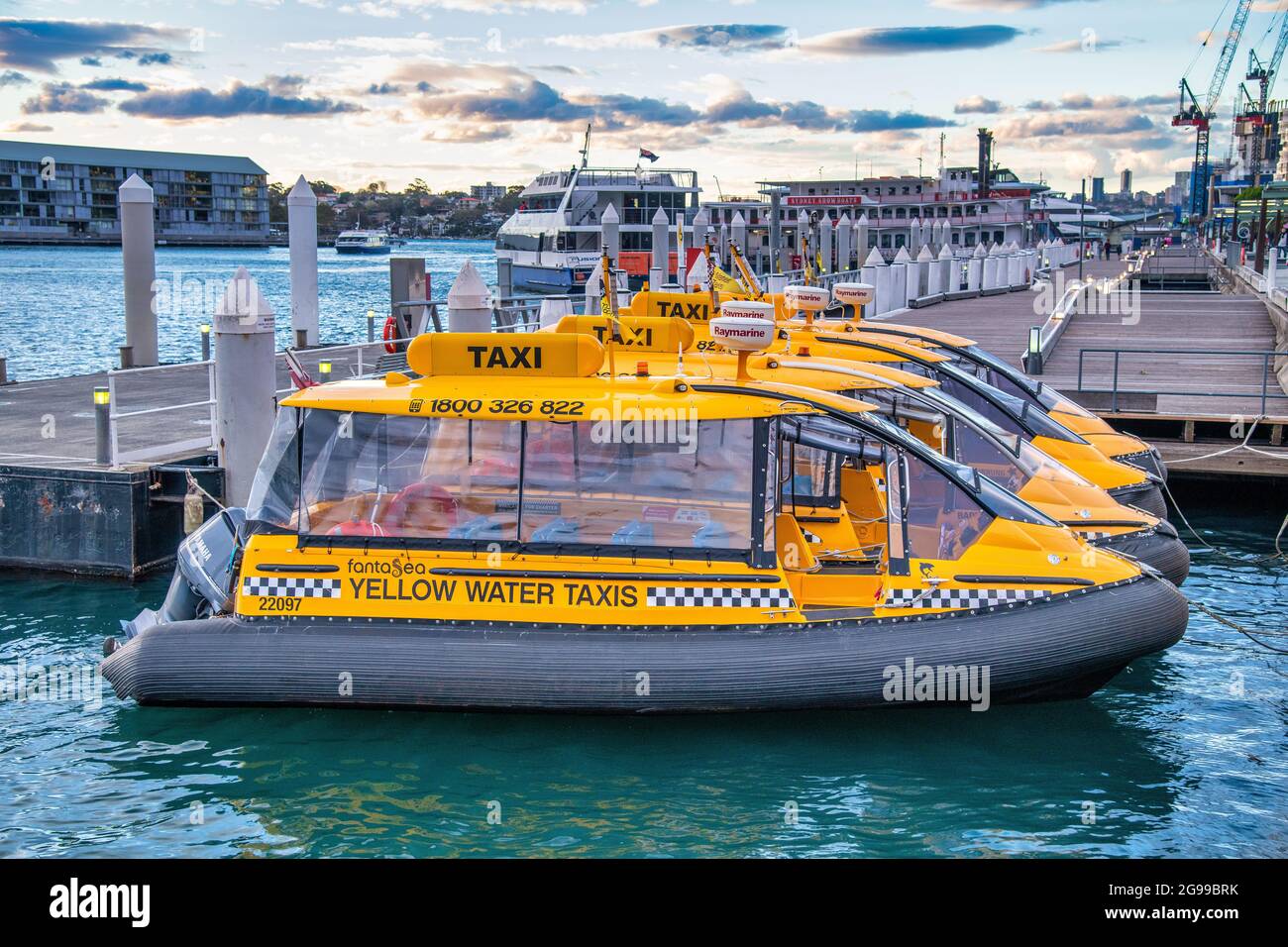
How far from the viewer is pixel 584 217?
2995 inches

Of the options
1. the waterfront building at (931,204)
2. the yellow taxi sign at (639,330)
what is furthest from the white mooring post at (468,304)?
the waterfront building at (931,204)

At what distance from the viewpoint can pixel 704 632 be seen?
9.38 meters

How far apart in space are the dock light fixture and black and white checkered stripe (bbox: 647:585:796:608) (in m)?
7.96

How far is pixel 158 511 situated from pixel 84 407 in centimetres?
537

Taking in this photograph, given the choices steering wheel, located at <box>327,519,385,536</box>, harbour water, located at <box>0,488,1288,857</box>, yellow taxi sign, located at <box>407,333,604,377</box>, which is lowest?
harbour water, located at <box>0,488,1288,857</box>

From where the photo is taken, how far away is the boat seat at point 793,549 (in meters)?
10.2

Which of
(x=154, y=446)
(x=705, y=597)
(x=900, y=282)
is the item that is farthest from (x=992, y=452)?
(x=900, y=282)

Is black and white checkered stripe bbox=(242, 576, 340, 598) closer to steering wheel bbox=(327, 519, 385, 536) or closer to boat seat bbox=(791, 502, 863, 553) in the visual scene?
steering wheel bbox=(327, 519, 385, 536)

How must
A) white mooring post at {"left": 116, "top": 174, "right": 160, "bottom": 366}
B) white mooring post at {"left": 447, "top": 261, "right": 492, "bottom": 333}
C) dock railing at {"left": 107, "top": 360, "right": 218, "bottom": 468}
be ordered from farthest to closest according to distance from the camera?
1. white mooring post at {"left": 116, "top": 174, "right": 160, "bottom": 366}
2. white mooring post at {"left": 447, "top": 261, "right": 492, "bottom": 333}
3. dock railing at {"left": 107, "top": 360, "right": 218, "bottom": 468}

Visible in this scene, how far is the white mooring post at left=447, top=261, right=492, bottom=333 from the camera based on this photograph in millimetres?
17234
